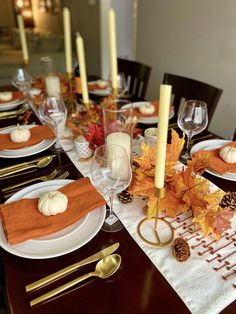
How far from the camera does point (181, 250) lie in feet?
1.67

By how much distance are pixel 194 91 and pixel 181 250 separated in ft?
3.06

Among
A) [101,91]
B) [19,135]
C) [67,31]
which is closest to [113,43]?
[67,31]

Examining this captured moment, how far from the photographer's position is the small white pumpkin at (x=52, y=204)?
58 cm

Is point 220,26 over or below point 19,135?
over

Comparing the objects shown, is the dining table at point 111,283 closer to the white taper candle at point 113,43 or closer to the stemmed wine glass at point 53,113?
the stemmed wine glass at point 53,113

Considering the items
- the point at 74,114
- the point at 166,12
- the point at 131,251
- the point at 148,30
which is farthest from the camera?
the point at 148,30

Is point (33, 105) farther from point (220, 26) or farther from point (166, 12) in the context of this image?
point (166, 12)

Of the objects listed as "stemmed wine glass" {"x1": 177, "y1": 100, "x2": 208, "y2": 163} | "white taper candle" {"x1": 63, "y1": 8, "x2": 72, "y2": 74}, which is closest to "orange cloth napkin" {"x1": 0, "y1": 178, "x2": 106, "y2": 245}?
"stemmed wine glass" {"x1": 177, "y1": 100, "x2": 208, "y2": 163}

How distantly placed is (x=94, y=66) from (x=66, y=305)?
3.25m

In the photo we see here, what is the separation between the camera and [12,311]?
1.40 ft

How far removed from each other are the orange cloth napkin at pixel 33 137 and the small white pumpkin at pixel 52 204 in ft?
1.16

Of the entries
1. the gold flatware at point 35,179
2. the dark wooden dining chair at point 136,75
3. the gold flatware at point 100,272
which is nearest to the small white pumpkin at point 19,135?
the gold flatware at point 35,179

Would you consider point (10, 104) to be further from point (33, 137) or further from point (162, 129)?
point (162, 129)

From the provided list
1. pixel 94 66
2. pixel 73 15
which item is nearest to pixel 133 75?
pixel 94 66
